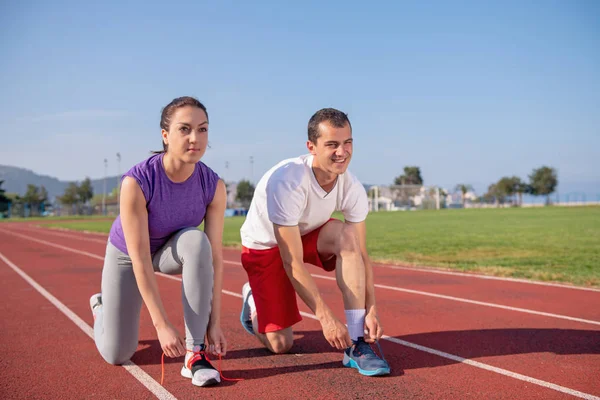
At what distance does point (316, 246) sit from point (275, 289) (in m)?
0.45

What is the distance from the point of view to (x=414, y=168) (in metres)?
134

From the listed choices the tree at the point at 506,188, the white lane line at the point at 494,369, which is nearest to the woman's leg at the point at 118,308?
the white lane line at the point at 494,369

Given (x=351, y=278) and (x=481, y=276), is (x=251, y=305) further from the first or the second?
(x=481, y=276)

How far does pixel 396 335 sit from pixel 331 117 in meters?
2.17

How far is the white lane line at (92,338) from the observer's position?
135 inches

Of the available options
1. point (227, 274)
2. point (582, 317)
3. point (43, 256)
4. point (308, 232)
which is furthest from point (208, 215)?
point (43, 256)

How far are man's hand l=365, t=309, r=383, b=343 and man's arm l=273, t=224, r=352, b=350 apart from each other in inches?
5.9

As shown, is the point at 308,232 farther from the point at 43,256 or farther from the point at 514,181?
the point at 514,181

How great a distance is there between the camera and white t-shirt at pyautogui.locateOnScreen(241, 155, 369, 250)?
3.77 meters

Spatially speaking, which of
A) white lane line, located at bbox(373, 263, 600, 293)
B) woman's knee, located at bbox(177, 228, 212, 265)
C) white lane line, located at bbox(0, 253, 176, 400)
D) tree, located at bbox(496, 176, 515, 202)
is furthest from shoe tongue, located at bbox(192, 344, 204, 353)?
tree, located at bbox(496, 176, 515, 202)

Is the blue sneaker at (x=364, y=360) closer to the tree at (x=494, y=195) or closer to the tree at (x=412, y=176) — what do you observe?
the tree at (x=494, y=195)

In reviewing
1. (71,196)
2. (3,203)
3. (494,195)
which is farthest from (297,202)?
(494,195)

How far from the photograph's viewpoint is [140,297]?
394cm

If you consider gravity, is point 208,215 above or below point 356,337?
above
